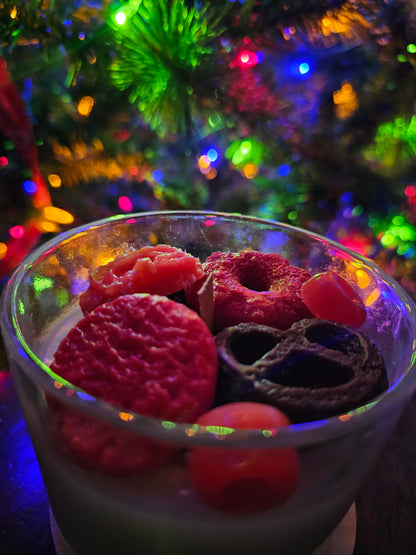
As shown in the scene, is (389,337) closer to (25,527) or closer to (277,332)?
(277,332)

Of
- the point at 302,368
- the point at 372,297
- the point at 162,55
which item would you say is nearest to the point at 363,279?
the point at 372,297

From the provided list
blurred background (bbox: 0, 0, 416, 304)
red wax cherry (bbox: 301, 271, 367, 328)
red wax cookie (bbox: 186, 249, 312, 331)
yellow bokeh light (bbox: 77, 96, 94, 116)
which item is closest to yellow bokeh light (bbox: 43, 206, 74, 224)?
blurred background (bbox: 0, 0, 416, 304)

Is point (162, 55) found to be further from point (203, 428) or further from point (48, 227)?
point (203, 428)

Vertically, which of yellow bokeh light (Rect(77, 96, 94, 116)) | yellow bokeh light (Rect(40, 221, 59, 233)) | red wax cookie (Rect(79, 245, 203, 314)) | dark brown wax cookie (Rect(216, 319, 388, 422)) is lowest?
yellow bokeh light (Rect(40, 221, 59, 233))

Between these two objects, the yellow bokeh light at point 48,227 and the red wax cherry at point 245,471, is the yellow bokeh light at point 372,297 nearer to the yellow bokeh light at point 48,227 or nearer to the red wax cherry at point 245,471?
the red wax cherry at point 245,471

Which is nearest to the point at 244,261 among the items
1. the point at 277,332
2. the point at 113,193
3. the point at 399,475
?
the point at 277,332

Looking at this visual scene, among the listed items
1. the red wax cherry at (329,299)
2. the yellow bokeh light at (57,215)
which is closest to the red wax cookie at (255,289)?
the red wax cherry at (329,299)

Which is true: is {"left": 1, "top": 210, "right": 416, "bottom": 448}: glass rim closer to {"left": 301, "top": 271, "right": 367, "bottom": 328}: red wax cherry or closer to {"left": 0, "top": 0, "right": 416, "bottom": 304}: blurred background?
{"left": 301, "top": 271, "right": 367, "bottom": 328}: red wax cherry

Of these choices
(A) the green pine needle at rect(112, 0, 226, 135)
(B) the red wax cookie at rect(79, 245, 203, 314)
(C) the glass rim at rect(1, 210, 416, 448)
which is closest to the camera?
(C) the glass rim at rect(1, 210, 416, 448)
